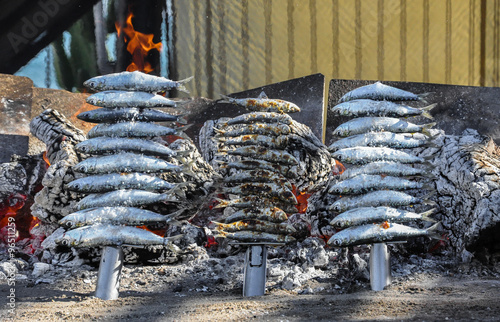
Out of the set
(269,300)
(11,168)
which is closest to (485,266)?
(269,300)

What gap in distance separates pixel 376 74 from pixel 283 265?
481cm

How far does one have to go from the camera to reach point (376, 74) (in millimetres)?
7574

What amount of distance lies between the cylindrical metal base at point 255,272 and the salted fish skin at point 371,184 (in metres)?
0.60

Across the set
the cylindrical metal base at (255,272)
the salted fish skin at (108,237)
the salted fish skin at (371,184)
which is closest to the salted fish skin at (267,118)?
the salted fish skin at (371,184)

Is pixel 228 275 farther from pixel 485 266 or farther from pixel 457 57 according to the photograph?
pixel 457 57

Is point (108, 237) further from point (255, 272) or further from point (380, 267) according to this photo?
A: point (380, 267)

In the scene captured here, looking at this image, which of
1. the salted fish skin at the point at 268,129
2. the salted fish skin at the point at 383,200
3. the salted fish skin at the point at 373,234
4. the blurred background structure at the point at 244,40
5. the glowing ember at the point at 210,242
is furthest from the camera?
the blurred background structure at the point at 244,40

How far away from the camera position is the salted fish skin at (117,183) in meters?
2.85

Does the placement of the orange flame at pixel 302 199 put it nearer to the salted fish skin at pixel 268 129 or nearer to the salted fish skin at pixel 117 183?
the salted fish skin at pixel 268 129

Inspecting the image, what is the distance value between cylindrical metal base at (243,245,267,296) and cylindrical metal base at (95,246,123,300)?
2.43ft

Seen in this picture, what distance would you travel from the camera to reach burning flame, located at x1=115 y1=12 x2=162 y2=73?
23.4 ft

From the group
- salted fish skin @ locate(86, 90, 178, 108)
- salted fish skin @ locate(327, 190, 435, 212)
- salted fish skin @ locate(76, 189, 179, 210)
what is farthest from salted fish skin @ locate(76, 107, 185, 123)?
salted fish skin @ locate(327, 190, 435, 212)

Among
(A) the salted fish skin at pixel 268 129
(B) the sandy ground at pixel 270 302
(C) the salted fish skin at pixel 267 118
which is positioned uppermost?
(C) the salted fish skin at pixel 267 118

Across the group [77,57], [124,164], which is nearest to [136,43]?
[77,57]
